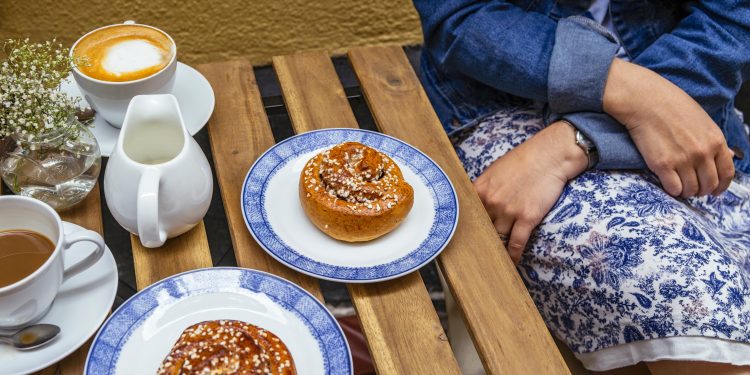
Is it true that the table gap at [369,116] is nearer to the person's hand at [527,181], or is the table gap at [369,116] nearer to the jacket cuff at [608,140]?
the person's hand at [527,181]

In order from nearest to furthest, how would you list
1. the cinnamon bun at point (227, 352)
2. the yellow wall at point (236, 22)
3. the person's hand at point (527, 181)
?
1. the cinnamon bun at point (227, 352)
2. the person's hand at point (527, 181)
3. the yellow wall at point (236, 22)

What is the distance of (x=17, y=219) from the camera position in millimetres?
787

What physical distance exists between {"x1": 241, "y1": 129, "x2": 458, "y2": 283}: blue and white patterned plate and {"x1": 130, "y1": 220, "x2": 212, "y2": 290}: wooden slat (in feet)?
0.23

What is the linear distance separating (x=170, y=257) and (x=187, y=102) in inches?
12.1

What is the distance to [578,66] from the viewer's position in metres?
1.16

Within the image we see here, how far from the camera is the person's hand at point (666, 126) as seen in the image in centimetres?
115

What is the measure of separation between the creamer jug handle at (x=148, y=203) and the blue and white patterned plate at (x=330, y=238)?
0.13m

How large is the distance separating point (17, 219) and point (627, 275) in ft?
2.66

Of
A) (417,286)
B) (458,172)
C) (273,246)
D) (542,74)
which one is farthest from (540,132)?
(273,246)

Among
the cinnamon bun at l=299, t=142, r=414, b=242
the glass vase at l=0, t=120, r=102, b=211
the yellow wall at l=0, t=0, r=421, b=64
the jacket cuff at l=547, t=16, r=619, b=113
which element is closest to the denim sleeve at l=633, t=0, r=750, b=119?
the jacket cuff at l=547, t=16, r=619, b=113

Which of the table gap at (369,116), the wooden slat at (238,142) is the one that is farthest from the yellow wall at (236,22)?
the wooden slat at (238,142)

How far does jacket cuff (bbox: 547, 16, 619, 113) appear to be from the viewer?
3.78 feet

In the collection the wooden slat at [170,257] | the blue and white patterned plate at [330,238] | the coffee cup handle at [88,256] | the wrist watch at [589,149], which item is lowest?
the wrist watch at [589,149]

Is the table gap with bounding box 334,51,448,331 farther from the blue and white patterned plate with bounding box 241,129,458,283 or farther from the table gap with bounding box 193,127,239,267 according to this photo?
the table gap with bounding box 193,127,239,267
